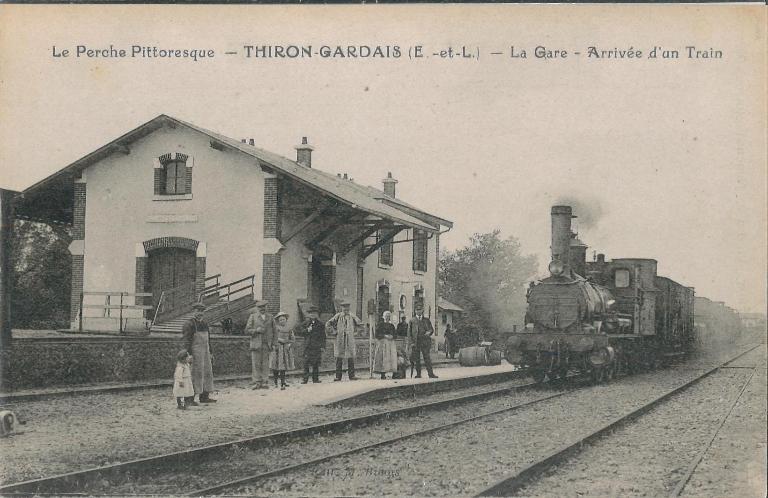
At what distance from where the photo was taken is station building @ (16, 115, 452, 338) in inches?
743

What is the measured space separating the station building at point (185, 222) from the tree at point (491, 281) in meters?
17.3

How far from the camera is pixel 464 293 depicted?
1601 inches

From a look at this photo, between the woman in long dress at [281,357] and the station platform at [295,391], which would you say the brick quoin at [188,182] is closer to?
the station platform at [295,391]

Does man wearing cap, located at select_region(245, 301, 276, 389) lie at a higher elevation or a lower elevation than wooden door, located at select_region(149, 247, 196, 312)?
lower

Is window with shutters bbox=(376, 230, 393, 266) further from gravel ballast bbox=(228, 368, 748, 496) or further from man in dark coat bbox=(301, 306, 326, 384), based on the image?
gravel ballast bbox=(228, 368, 748, 496)

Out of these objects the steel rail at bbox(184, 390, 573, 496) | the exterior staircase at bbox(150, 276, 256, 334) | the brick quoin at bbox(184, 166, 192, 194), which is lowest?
the steel rail at bbox(184, 390, 573, 496)

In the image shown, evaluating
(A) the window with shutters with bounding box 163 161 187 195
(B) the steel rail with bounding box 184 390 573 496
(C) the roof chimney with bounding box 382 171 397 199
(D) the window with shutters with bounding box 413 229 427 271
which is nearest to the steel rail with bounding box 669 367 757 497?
(B) the steel rail with bounding box 184 390 573 496

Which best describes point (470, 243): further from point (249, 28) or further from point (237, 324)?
point (249, 28)

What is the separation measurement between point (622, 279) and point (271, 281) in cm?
887

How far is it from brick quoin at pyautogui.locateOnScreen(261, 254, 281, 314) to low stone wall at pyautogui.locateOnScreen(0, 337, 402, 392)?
1881mm

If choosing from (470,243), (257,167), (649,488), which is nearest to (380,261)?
(257,167)

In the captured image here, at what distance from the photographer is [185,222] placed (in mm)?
19500

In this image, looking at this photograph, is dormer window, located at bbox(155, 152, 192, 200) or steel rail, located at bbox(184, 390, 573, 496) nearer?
steel rail, located at bbox(184, 390, 573, 496)

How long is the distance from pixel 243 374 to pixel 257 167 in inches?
205
